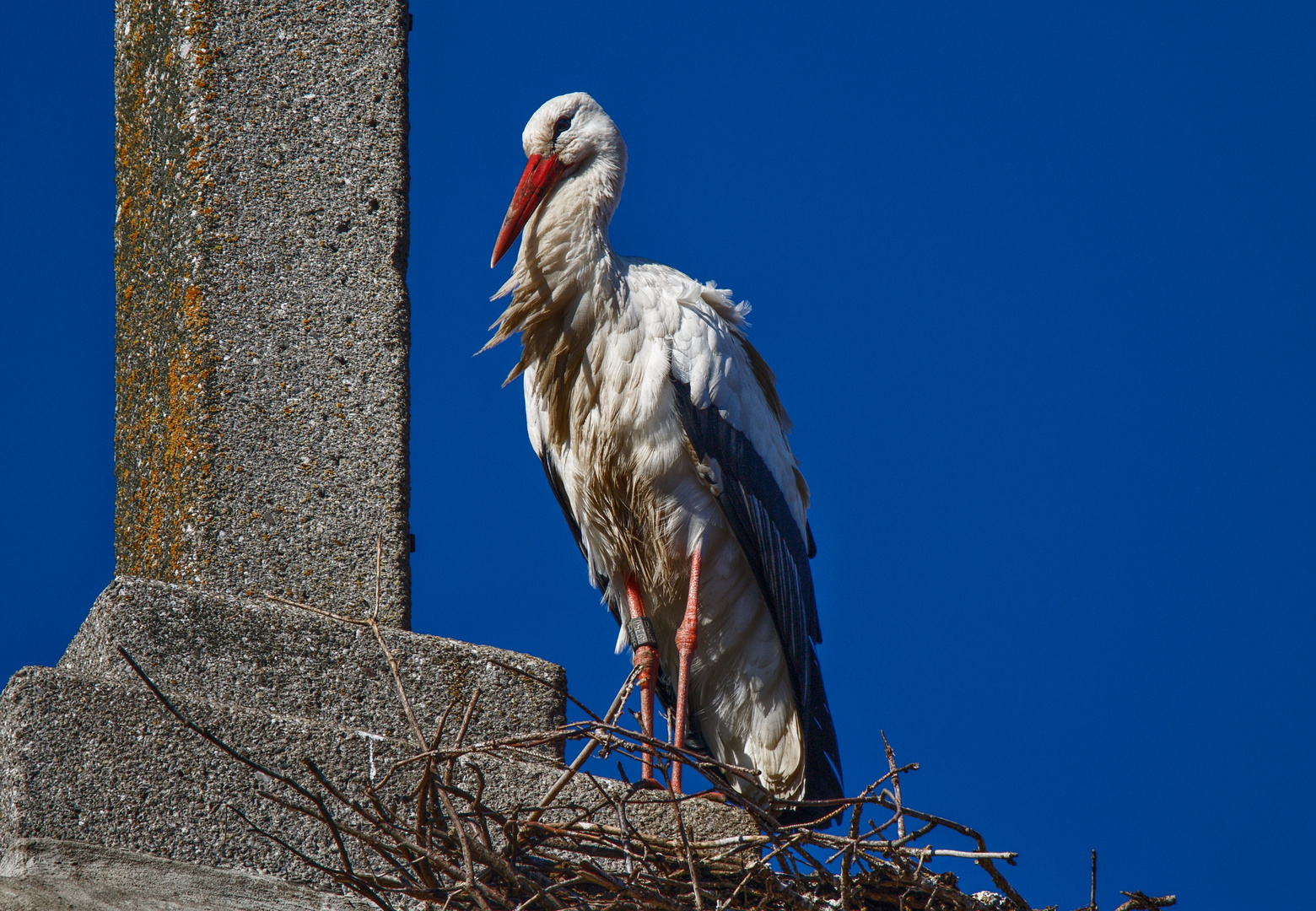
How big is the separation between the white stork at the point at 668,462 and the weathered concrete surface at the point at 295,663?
3.77 ft

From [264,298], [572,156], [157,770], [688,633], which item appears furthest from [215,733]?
[572,156]

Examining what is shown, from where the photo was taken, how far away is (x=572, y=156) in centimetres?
493

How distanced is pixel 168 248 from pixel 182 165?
22 cm

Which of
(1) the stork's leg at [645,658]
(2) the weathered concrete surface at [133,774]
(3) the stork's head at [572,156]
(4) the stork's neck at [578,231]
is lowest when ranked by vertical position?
(2) the weathered concrete surface at [133,774]

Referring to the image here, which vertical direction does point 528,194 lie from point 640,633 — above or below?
above

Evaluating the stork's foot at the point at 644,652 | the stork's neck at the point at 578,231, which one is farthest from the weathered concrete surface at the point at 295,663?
the stork's neck at the point at 578,231

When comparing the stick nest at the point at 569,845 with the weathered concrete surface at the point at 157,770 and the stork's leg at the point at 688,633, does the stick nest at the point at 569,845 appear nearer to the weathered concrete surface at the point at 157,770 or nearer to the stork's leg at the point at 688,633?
the weathered concrete surface at the point at 157,770

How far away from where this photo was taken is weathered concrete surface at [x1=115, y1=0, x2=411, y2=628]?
3.56 metres

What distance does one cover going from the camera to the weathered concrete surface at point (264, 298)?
11.7 feet

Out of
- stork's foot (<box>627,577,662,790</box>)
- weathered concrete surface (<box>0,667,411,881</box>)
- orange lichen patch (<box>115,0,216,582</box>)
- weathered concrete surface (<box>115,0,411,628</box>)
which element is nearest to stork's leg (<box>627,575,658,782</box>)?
stork's foot (<box>627,577,662,790</box>)

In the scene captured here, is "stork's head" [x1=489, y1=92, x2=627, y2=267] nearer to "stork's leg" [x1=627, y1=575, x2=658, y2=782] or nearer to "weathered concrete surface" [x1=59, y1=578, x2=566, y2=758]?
"stork's leg" [x1=627, y1=575, x2=658, y2=782]

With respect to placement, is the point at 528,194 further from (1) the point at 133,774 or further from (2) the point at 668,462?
(1) the point at 133,774

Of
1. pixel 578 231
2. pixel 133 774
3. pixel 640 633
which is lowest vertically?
pixel 133 774

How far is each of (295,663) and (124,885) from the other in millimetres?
671
